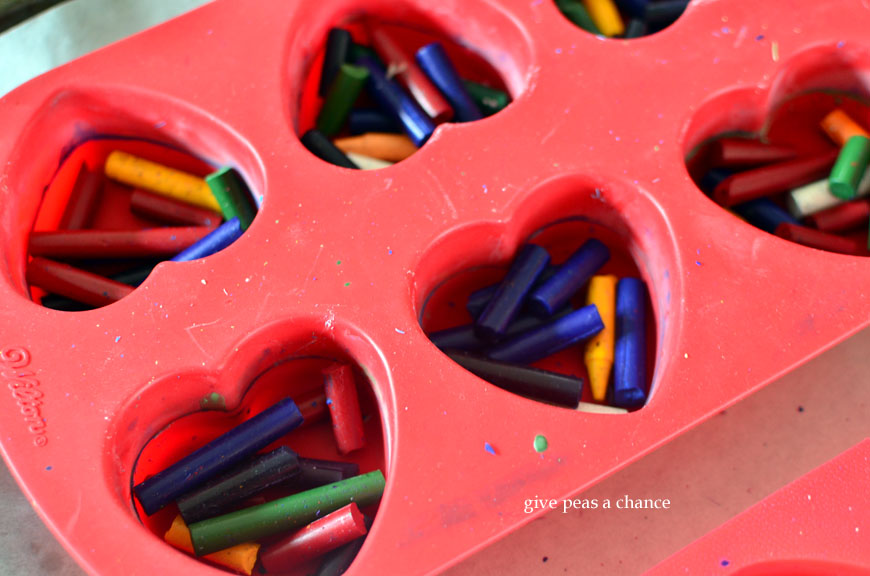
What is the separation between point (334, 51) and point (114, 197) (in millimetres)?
512

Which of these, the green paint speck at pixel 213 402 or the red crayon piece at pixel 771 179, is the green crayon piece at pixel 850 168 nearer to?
the red crayon piece at pixel 771 179

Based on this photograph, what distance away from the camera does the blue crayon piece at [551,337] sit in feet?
4.48

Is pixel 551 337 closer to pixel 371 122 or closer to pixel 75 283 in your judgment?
pixel 371 122

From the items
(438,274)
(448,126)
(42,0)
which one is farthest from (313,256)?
(42,0)

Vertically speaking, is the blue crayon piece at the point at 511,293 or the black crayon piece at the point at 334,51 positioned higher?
the black crayon piece at the point at 334,51

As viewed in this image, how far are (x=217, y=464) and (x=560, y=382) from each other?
552 mm

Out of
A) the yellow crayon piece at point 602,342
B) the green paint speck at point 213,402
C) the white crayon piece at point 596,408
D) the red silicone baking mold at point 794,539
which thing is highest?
the green paint speck at point 213,402

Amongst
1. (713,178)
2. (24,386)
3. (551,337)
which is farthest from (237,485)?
(713,178)

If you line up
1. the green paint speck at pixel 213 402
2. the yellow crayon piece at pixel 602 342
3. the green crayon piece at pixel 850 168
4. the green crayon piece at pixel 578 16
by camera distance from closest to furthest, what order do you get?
1. the green paint speck at pixel 213 402
2. the yellow crayon piece at pixel 602 342
3. the green crayon piece at pixel 850 168
4. the green crayon piece at pixel 578 16

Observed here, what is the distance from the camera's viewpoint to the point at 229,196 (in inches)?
55.0

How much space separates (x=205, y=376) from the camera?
1234 millimetres

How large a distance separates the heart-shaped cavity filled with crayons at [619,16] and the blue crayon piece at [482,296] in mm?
557

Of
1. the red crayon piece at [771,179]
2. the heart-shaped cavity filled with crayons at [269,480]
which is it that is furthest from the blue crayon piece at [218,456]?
the red crayon piece at [771,179]

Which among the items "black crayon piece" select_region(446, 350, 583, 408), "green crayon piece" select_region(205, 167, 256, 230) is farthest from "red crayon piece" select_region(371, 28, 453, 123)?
"black crayon piece" select_region(446, 350, 583, 408)
